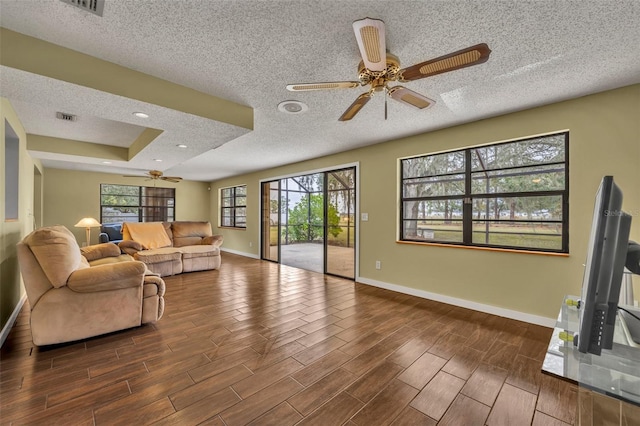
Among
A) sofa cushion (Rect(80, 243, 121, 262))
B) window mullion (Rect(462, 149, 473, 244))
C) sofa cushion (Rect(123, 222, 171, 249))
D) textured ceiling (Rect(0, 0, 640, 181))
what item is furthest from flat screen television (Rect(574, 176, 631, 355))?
sofa cushion (Rect(123, 222, 171, 249))

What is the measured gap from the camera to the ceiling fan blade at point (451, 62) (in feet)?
4.65

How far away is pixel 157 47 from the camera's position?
1.90 m

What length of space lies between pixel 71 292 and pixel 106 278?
0.85 ft

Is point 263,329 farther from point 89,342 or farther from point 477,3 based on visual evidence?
point 477,3

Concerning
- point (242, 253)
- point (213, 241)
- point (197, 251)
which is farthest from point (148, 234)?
point (242, 253)

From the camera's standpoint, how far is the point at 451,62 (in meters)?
1.54

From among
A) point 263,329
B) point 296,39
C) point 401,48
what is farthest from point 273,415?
point 401,48

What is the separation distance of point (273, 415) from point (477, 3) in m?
2.61

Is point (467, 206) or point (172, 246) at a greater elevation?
point (467, 206)

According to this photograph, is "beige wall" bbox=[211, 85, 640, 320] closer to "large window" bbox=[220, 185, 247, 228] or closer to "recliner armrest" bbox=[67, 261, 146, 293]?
"recliner armrest" bbox=[67, 261, 146, 293]

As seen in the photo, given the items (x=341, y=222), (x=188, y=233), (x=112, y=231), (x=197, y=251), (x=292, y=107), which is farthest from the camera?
(x=112, y=231)

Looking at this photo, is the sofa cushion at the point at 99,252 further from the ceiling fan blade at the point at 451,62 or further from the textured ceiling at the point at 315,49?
the ceiling fan blade at the point at 451,62

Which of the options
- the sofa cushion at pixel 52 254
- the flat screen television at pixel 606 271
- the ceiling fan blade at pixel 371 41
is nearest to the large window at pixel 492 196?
the ceiling fan blade at pixel 371 41

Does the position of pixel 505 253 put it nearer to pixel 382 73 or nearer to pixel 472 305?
pixel 472 305
